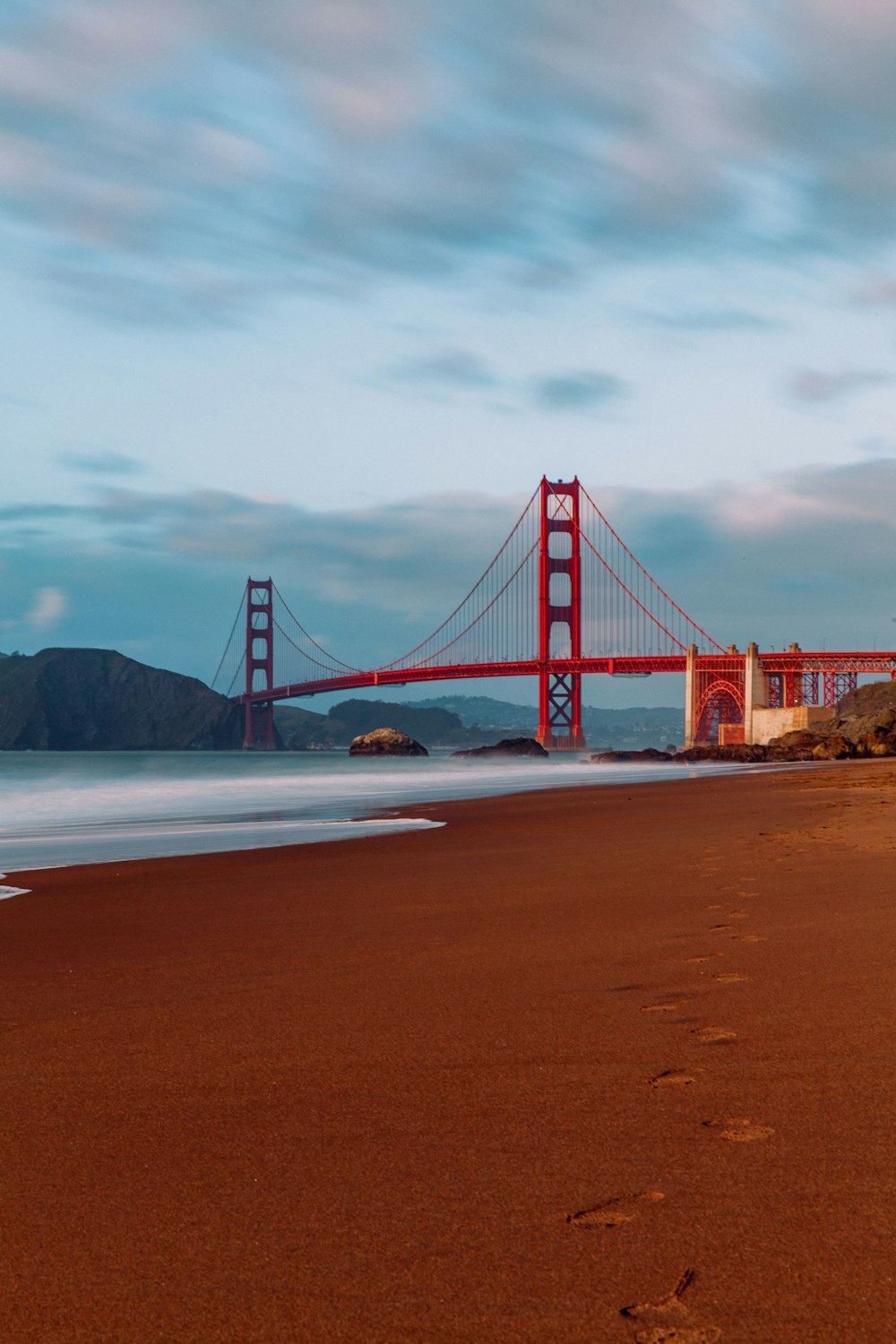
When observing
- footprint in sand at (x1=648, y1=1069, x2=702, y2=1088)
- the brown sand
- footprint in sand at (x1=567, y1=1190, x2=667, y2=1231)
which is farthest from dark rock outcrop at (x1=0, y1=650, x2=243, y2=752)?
footprint in sand at (x1=567, y1=1190, x2=667, y2=1231)

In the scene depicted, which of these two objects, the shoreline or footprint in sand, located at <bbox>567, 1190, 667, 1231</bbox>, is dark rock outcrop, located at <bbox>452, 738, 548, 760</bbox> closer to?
the shoreline

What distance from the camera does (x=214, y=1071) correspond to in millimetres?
2855

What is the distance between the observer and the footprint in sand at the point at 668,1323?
5.08 ft

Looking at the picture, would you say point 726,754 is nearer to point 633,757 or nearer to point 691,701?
point 633,757

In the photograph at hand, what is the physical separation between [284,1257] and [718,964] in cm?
254

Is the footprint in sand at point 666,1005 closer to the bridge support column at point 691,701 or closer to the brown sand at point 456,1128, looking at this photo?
the brown sand at point 456,1128

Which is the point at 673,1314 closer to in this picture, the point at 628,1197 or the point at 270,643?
the point at 628,1197

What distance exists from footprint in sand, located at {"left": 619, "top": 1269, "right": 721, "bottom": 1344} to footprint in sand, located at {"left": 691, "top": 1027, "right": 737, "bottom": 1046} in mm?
1380

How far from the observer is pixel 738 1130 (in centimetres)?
230

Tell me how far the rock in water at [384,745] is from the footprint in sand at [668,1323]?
259 ft

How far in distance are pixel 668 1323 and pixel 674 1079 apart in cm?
110

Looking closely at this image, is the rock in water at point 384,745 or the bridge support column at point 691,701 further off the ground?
the bridge support column at point 691,701

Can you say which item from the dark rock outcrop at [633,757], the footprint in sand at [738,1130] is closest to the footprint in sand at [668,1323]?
the footprint in sand at [738,1130]

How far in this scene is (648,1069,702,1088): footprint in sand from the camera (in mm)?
2625
